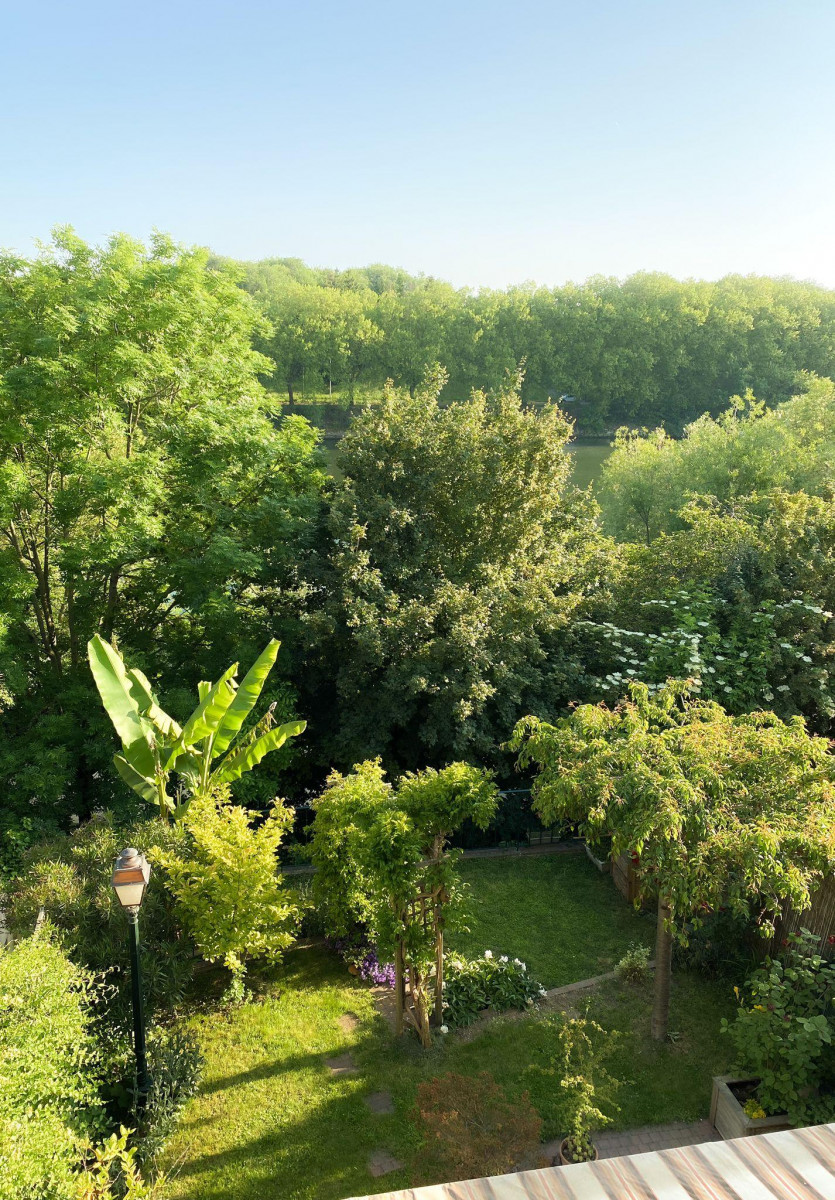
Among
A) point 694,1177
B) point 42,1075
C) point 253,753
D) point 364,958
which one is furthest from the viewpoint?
point 253,753

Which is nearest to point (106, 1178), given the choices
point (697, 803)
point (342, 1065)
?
point (342, 1065)

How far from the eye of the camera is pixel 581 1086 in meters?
6.82

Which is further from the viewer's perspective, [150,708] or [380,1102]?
[150,708]

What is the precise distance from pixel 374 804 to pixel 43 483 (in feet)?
29.0

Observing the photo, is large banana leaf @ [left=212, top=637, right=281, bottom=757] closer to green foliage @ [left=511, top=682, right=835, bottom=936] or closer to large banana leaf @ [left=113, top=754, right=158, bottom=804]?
large banana leaf @ [left=113, top=754, right=158, bottom=804]

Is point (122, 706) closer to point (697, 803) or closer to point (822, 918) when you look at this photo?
point (697, 803)

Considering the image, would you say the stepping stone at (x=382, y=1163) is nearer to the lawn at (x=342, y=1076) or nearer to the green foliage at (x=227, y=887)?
the lawn at (x=342, y=1076)

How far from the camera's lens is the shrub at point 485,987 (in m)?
8.52

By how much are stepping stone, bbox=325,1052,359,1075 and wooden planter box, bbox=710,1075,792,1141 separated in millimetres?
3477

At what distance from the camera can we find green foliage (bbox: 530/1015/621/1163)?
6.32 metres

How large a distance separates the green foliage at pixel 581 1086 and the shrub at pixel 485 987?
69 centimetres

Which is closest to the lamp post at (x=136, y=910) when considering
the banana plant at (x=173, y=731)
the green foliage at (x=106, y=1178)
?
the green foliage at (x=106, y=1178)

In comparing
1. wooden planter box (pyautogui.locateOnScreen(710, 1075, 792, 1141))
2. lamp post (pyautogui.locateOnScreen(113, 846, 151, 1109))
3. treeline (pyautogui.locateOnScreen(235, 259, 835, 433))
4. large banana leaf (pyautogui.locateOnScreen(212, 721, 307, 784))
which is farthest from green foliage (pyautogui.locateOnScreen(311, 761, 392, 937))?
treeline (pyautogui.locateOnScreen(235, 259, 835, 433))

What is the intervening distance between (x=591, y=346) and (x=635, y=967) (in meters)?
52.6
